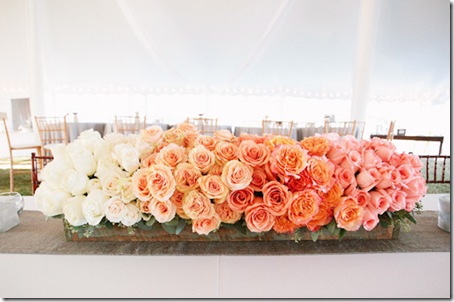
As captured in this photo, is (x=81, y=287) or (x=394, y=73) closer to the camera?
(x=81, y=287)

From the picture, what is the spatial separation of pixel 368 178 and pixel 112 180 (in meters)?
0.55

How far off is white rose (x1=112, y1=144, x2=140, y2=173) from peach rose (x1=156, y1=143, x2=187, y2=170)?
5 cm

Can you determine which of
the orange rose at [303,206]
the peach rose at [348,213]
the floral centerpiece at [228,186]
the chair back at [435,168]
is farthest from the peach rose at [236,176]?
the chair back at [435,168]

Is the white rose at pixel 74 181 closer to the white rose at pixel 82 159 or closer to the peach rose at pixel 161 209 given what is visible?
the white rose at pixel 82 159

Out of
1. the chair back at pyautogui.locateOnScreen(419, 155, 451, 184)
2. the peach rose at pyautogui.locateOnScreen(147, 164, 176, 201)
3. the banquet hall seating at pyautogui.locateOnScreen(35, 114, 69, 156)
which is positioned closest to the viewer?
the peach rose at pyautogui.locateOnScreen(147, 164, 176, 201)

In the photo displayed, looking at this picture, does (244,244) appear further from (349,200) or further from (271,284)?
(349,200)

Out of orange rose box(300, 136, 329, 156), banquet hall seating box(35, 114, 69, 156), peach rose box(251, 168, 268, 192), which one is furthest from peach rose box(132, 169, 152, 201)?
banquet hall seating box(35, 114, 69, 156)

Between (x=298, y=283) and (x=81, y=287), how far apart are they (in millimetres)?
456

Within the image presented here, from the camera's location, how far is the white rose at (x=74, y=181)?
568 mm

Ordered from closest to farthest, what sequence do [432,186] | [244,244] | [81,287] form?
[81,287], [244,244], [432,186]

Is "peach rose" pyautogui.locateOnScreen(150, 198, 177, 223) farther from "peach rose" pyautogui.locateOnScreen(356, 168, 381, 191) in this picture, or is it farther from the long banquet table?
"peach rose" pyautogui.locateOnScreen(356, 168, 381, 191)

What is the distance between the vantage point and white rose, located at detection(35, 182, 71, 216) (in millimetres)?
578

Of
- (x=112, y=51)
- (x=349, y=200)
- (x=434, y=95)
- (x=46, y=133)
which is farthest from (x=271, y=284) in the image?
(x=434, y=95)

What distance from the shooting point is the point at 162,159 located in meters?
0.58
